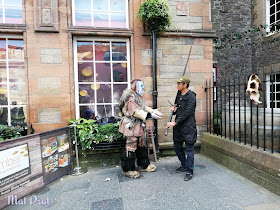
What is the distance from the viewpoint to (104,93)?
14.6 ft

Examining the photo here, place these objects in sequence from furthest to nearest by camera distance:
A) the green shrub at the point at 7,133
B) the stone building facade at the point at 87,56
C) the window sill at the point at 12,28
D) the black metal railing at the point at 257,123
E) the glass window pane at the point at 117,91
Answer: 1. the glass window pane at the point at 117,91
2. the stone building facade at the point at 87,56
3. the window sill at the point at 12,28
4. the green shrub at the point at 7,133
5. the black metal railing at the point at 257,123

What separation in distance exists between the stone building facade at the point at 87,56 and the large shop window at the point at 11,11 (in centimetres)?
2

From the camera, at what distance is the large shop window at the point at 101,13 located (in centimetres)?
427

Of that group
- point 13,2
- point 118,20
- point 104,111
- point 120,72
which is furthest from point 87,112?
point 13,2

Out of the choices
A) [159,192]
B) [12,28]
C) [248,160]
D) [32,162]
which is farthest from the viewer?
[12,28]

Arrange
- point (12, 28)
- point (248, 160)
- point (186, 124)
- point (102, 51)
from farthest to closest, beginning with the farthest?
point (102, 51), point (12, 28), point (186, 124), point (248, 160)

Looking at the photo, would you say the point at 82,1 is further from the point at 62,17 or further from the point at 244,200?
the point at 244,200

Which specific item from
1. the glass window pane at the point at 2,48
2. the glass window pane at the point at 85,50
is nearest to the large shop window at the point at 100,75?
the glass window pane at the point at 85,50

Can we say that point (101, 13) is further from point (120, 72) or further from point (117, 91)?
point (117, 91)

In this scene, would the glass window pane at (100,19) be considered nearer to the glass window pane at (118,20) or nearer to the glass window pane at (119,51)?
the glass window pane at (118,20)

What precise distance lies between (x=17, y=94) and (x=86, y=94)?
4.83ft

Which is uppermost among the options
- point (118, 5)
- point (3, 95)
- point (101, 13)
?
point (118, 5)

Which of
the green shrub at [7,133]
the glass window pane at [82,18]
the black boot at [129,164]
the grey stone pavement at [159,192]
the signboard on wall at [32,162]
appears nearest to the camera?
A: the grey stone pavement at [159,192]

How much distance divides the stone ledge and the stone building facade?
0.84 m
